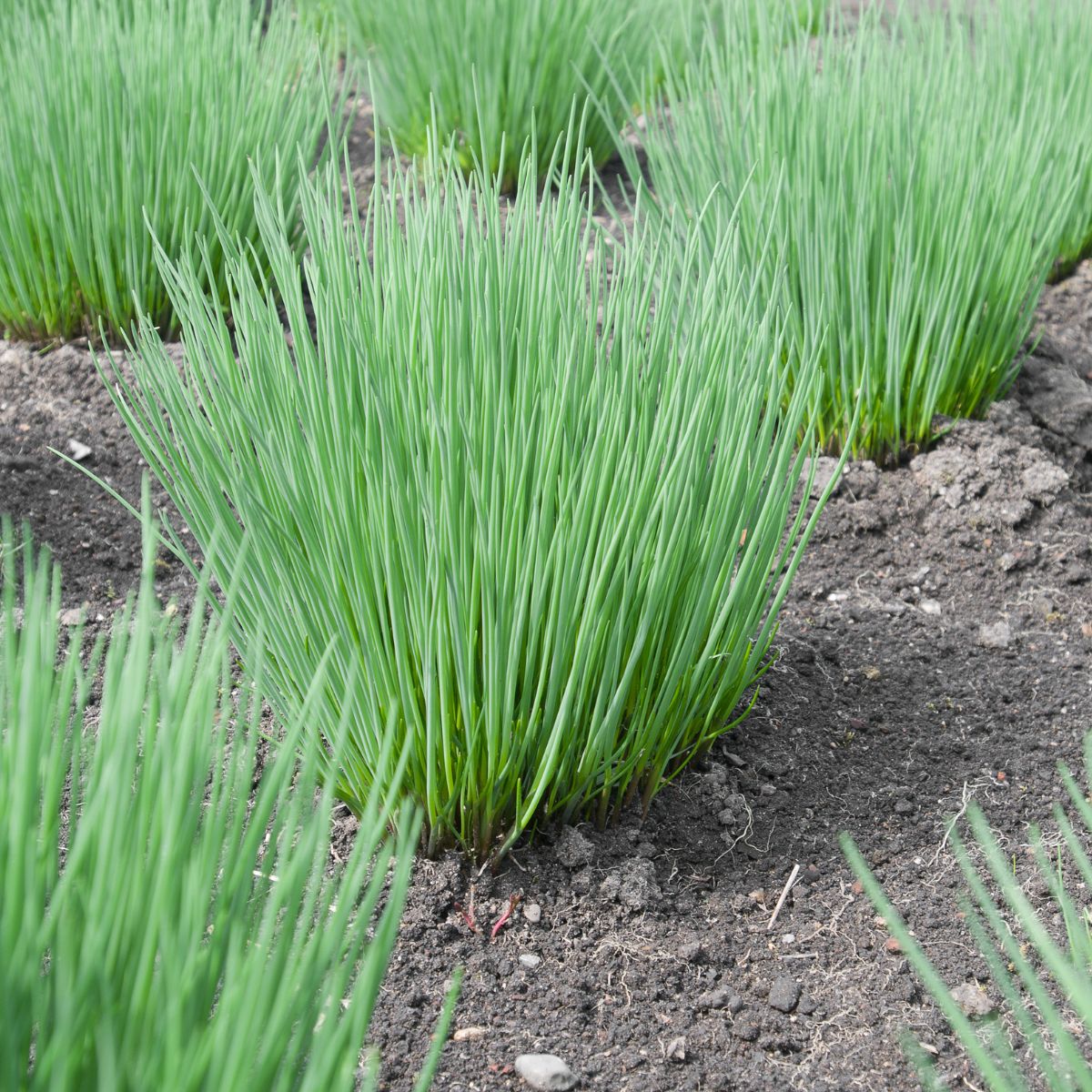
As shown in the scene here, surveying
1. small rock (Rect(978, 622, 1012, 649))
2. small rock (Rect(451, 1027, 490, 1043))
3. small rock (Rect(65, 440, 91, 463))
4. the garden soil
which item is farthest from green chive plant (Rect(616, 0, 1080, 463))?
small rock (Rect(451, 1027, 490, 1043))

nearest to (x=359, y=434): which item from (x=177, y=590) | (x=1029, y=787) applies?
(x=177, y=590)

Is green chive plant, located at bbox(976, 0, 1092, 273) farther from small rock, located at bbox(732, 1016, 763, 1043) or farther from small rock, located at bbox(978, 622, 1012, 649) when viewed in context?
small rock, located at bbox(732, 1016, 763, 1043)

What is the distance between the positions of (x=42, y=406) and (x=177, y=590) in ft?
2.04

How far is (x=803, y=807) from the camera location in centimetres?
156

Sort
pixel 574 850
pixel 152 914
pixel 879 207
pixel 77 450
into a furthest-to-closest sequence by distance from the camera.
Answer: pixel 77 450 < pixel 879 207 < pixel 574 850 < pixel 152 914

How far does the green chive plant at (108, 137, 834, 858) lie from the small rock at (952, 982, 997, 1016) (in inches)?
16.3

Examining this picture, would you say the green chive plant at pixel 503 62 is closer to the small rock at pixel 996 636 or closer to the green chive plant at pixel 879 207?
the green chive plant at pixel 879 207

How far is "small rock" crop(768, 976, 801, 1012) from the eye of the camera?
1289 mm

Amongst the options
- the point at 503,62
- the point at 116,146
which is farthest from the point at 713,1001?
the point at 503,62

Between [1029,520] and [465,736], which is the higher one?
[465,736]

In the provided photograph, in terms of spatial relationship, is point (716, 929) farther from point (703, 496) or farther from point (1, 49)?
point (1, 49)

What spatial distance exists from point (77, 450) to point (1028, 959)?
1.69 metres

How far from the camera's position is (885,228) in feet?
6.75

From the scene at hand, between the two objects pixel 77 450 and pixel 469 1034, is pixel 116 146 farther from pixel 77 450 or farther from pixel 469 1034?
pixel 469 1034
